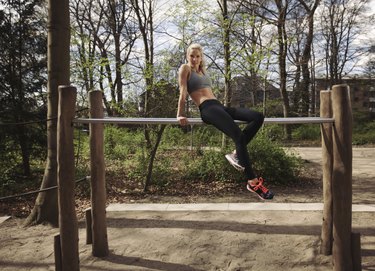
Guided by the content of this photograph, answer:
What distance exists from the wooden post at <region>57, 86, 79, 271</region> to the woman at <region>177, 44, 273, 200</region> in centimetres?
114

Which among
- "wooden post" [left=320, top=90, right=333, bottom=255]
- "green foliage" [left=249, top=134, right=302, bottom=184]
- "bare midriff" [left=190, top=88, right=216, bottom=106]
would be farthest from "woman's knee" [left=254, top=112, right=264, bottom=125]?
"green foliage" [left=249, top=134, right=302, bottom=184]

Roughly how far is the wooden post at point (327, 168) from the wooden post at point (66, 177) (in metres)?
2.61

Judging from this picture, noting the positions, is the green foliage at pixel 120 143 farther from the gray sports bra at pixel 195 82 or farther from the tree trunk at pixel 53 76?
the gray sports bra at pixel 195 82

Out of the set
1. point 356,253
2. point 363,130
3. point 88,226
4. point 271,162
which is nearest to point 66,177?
point 88,226

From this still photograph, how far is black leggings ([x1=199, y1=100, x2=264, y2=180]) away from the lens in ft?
9.98

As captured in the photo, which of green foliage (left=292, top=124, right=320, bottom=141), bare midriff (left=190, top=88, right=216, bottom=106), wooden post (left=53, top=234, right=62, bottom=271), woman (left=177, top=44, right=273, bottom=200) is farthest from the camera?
green foliage (left=292, top=124, right=320, bottom=141)

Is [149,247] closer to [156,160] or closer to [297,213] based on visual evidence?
[297,213]

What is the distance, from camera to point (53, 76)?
508 centimetres

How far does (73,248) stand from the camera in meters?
3.47

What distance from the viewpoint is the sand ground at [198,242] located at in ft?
12.4

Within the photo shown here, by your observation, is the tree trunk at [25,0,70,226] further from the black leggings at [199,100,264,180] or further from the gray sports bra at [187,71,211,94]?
the black leggings at [199,100,264,180]

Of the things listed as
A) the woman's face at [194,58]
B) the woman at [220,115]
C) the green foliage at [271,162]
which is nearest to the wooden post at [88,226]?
the woman at [220,115]

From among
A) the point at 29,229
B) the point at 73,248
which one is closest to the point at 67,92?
the point at 73,248

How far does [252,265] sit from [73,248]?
1891mm
